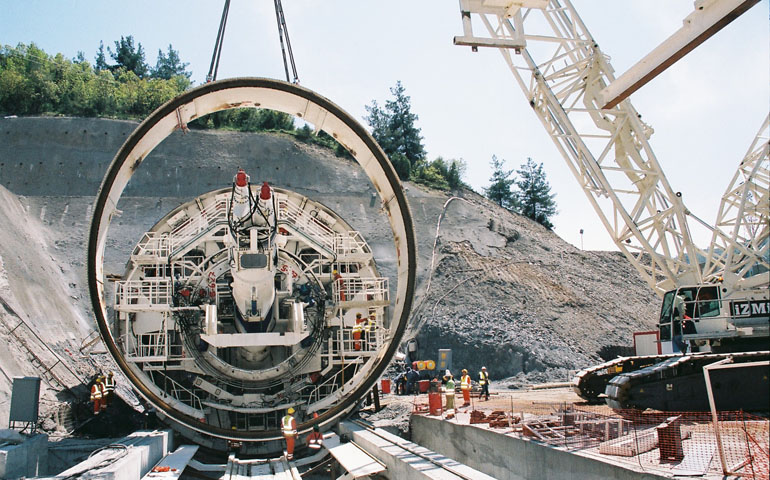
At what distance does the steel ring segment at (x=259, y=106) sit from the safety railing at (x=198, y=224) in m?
2.93

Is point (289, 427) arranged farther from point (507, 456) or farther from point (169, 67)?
point (169, 67)

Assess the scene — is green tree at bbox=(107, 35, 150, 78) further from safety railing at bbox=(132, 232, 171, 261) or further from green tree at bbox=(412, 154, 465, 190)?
safety railing at bbox=(132, 232, 171, 261)

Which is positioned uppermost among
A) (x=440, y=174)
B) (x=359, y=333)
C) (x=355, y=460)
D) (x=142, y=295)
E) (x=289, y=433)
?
(x=440, y=174)

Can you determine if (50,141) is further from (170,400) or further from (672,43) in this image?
(672,43)

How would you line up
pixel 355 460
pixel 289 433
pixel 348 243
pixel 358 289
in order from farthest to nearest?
pixel 348 243
pixel 358 289
pixel 289 433
pixel 355 460

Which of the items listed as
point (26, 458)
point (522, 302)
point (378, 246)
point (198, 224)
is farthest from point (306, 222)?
point (378, 246)

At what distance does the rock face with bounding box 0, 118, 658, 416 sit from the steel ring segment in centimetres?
1020

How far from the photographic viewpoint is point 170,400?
12.2 metres

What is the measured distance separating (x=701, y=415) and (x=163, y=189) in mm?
32682

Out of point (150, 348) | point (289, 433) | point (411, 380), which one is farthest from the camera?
point (411, 380)

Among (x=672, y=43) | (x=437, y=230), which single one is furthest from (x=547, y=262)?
(x=672, y=43)

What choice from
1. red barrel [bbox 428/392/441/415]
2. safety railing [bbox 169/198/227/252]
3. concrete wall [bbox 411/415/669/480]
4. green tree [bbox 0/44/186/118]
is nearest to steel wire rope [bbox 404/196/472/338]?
safety railing [bbox 169/198/227/252]

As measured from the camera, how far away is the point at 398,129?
47125 mm

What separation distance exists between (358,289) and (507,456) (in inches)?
236
